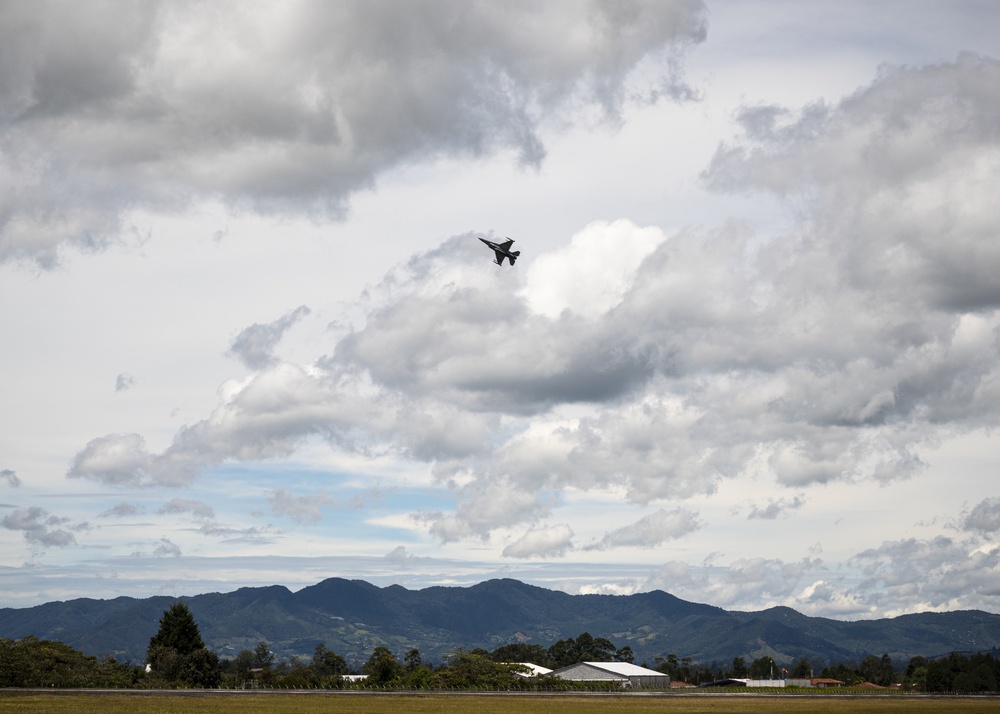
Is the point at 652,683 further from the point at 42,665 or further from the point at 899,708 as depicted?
the point at 42,665

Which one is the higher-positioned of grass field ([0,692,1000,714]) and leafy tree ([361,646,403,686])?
grass field ([0,692,1000,714])

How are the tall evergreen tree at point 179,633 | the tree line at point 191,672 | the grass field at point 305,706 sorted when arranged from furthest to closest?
1. the tall evergreen tree at point 179,633
2. the tree line at point 191,672
3. the grass field at point 305,706

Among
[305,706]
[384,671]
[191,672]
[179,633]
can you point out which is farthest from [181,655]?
[305,706]

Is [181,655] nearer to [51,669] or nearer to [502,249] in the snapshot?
[51,669]

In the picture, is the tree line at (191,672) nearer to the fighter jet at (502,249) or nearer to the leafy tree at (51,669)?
the leafy tree at (51,669)

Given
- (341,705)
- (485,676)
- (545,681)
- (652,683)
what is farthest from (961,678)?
(341,705)

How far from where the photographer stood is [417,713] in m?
86.1

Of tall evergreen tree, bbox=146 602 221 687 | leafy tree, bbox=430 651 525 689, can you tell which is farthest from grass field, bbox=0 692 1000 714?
leafy tree, bbox=430 651 525 689

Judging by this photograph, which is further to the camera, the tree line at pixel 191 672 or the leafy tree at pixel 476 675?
the leafy tree at pixel 476 675

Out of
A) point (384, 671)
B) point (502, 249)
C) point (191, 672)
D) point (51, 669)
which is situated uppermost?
point (502, 249)

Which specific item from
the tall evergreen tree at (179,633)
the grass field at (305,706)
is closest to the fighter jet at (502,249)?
the grass field at (305,706)

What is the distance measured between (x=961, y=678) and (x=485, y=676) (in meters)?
92.6

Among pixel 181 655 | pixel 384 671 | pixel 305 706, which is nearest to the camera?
pixel 305 706

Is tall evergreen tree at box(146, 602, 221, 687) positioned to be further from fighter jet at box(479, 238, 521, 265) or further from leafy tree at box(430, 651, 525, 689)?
fighter jet at box(479, 238, 521, 265)
